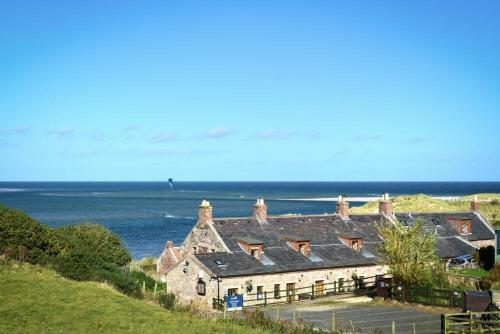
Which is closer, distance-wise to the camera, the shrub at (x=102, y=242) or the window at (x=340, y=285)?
the window at (x=340, y=285)

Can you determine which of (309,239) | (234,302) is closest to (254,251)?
(309,239)

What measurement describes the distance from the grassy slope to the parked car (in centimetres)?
3101

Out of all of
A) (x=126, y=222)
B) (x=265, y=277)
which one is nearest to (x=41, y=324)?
(x=265, y=277)

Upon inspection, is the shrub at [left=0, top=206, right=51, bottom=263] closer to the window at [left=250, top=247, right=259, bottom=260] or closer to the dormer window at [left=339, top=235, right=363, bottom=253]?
the window at [left=250, top=247, right=259, bottom=260]

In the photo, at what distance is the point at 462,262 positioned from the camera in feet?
178

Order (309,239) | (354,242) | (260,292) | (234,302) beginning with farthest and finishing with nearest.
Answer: (354,242) → (309,239) → (260,292) → (234,302)

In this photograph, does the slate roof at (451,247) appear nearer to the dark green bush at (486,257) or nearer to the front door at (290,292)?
the dark green bush at (486,257)

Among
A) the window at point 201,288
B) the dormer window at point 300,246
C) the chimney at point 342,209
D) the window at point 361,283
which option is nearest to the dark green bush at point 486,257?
the chimney at point 342,209

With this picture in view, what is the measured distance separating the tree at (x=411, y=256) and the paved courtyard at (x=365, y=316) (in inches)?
107

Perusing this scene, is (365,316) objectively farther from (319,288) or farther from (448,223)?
(448,223)

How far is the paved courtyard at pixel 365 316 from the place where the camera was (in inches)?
1304

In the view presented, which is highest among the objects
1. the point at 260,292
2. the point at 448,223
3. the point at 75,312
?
the point at 448,223

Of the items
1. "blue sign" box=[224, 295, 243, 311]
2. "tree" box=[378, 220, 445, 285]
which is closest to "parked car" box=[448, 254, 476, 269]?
"tree" box=[378, 220, 445, 285]

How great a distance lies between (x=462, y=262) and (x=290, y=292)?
18.1m
